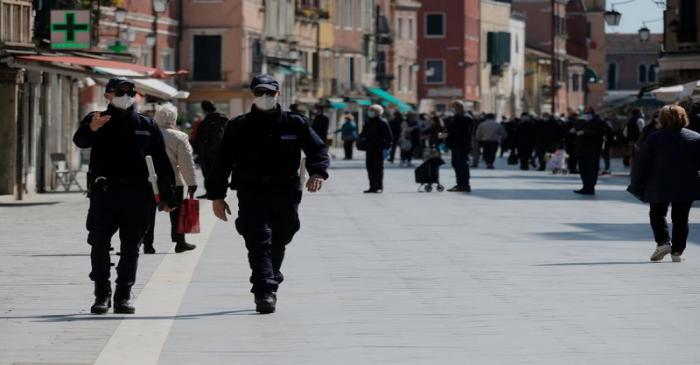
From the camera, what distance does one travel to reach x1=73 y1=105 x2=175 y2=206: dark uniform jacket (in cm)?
1402

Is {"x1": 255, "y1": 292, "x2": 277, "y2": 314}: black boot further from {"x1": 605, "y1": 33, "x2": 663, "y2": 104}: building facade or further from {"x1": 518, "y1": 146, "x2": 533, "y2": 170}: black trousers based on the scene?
{"x1": 605, "y1": 33, "x2": 663, "y2": 104}: building facade

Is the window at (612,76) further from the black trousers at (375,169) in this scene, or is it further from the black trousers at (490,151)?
the black trousers at (375,169)

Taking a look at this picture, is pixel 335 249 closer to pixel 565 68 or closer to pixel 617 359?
pixel 617 359

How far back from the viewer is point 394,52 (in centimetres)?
11500

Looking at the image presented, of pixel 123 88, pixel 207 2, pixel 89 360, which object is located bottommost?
pixel 89 360

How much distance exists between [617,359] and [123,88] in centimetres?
453

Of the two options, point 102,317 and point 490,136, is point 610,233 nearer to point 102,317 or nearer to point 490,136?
point 102,317

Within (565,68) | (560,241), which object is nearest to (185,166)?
(560,241)

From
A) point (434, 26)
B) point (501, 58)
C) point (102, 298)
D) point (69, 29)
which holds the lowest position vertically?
point (102, 298)

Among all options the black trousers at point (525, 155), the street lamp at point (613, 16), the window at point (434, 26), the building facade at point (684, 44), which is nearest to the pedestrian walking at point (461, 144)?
the building facade at point (684, 44)

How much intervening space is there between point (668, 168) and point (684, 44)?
3617cm

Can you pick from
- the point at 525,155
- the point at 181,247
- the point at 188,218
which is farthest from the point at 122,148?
the point at 525,155

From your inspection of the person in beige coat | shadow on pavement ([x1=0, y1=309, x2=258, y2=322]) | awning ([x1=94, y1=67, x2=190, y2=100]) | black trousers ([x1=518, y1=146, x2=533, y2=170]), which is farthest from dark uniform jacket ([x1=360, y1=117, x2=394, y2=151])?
shadow on pavement ([x1=0, y1=309, x2=258, y2=322])

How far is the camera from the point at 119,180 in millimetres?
13992
